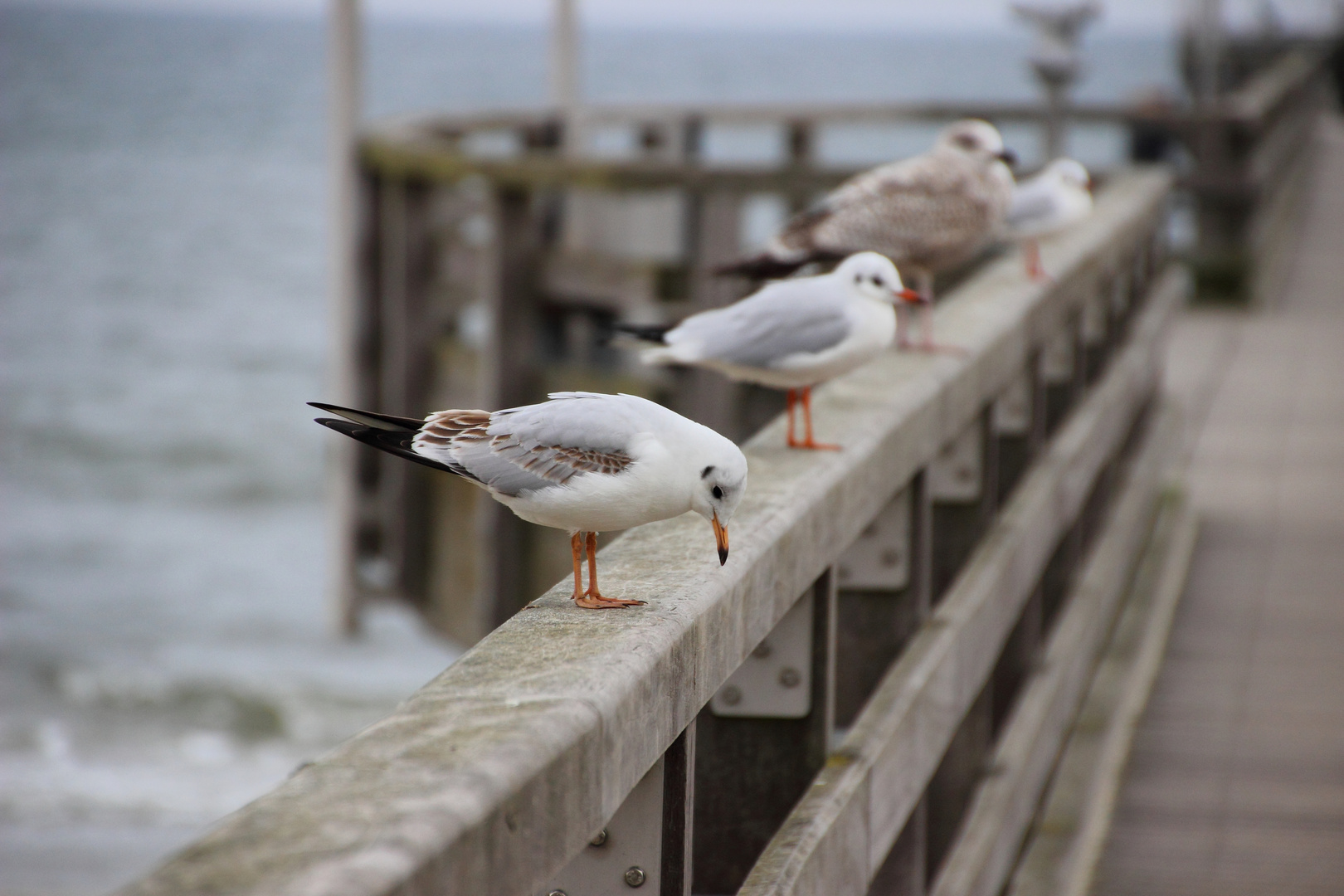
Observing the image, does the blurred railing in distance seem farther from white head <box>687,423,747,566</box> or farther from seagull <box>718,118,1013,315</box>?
white head <box>687,423,747,566</box>

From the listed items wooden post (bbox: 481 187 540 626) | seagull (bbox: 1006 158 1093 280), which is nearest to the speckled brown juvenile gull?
seagull (bbox: 1006 158 1093 280)

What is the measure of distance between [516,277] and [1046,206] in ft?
10.7

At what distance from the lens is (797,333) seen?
2766 mm

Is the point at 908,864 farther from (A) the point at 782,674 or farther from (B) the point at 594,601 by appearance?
(B) the point at 594,601

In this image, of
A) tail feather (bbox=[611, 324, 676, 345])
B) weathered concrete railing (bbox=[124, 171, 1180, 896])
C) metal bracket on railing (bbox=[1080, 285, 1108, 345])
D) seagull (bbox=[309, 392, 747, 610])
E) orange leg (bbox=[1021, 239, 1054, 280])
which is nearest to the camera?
weathered concrete railing (bbox=[124, 171, 1180, 896])

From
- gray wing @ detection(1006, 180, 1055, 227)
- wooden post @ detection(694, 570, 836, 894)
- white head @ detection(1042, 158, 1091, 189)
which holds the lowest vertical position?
wooden post @ detection(694, 570, 836, 894)

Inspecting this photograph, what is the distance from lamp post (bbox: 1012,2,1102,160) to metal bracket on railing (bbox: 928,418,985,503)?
19.4 feet

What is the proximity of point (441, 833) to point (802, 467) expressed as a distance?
4.38 ft

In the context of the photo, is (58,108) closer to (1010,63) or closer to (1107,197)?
(1107,197)

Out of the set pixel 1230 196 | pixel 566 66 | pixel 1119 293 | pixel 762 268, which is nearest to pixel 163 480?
pixel 566 66

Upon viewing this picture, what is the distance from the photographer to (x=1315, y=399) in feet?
27.9

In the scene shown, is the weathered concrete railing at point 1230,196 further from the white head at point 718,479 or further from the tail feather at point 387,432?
the tail feather at point 387,432

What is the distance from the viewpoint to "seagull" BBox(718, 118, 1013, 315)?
4.03m

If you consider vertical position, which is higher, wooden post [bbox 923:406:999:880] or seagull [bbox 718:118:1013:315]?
seagull [bbox 718:118:1013:315]
